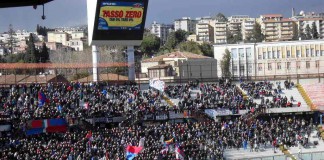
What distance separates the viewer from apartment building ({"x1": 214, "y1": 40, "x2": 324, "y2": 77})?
79.8 m

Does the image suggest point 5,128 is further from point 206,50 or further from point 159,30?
point 159,30

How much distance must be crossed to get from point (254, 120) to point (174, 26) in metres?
161

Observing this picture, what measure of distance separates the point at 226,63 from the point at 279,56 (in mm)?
7803

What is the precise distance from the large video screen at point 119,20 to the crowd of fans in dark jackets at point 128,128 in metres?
4.00

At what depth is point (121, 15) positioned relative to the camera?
42.9 metres

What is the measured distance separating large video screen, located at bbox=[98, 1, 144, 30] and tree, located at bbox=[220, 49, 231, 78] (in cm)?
3517

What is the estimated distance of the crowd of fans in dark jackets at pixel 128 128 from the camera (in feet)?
96.9

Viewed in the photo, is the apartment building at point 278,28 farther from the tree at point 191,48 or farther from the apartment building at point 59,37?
the tree at point 191,48

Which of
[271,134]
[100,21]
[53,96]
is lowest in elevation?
[271,134]

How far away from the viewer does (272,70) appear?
81.3 metres

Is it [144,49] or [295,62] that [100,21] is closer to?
[295,62]

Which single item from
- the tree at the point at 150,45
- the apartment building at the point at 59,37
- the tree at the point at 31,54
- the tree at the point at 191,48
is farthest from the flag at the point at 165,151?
the apartment building at the point at 59,37

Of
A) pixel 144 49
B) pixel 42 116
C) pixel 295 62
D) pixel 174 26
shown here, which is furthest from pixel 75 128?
pixel 174 26

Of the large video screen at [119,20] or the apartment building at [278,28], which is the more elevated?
the apartment building at [278,28]
